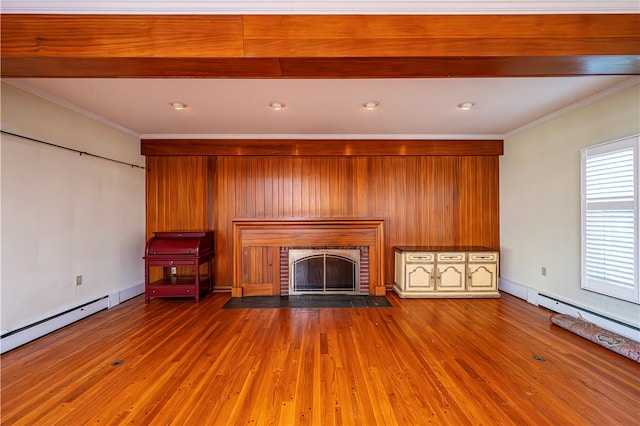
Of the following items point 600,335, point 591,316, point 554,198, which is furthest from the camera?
point 554,198

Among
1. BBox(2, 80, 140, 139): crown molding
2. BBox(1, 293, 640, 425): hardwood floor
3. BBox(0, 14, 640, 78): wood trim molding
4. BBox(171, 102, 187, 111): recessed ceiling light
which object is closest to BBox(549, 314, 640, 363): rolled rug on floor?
BBox(1, 293, 640, 425): hardwood floor

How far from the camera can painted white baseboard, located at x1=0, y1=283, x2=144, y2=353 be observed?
8.39 feet

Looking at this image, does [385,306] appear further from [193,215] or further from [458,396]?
[193,215]

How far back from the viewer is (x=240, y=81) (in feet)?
8.48

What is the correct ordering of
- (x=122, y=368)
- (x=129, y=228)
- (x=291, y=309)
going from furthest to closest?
1. (x=129, y=228)
2. (x=291, y=309)
3. (x=122, y=368)

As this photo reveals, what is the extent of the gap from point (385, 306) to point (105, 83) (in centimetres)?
416

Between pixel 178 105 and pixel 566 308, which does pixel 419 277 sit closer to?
pixel 566 308

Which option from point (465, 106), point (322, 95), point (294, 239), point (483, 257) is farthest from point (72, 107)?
point (483, 257)

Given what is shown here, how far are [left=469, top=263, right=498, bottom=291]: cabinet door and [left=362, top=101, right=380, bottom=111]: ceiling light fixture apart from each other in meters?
2.80

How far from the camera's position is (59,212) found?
3.07m

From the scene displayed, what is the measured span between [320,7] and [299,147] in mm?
2675

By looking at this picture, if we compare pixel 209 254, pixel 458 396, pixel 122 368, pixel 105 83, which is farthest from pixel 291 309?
pixel 105 83

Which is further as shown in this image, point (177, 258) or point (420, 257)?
point (420, 257)

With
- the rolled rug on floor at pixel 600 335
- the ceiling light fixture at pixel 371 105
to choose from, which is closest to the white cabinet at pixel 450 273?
the rolled rug on floor at pixel 600 335
